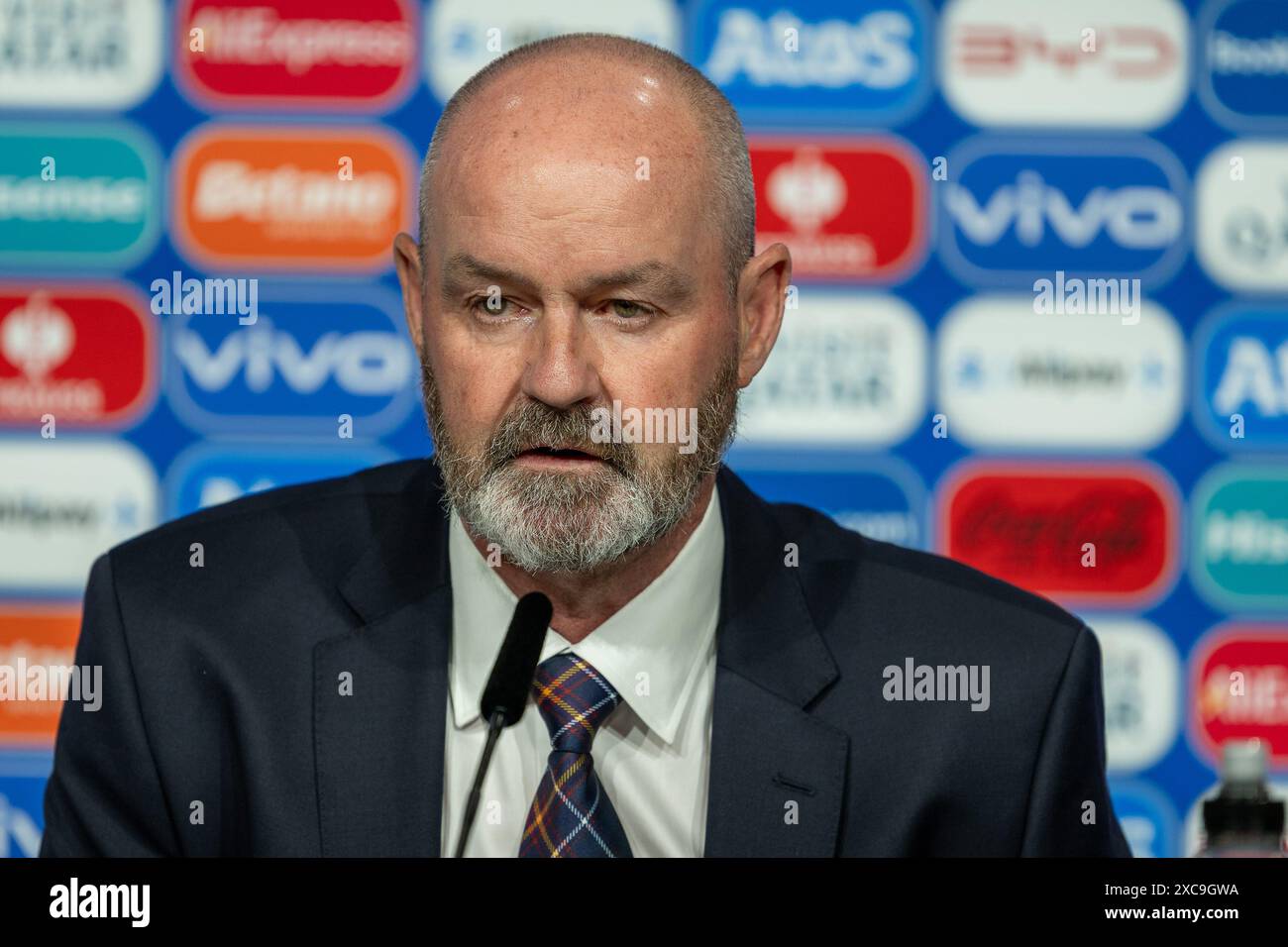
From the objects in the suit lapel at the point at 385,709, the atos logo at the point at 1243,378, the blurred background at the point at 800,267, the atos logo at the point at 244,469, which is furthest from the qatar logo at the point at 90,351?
the atos logo at the point at 1243,378

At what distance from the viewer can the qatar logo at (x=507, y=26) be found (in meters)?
2.43

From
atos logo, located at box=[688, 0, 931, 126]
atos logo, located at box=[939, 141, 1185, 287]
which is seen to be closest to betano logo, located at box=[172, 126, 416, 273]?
atos logo, located at box=[688, 0, 931, 126]

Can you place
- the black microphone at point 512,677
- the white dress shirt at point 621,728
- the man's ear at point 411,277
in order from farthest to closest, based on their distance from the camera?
1. the man's ear at point 411,277
2. the white dress shirt at point 621,728
3. the black microphone at point 512,677

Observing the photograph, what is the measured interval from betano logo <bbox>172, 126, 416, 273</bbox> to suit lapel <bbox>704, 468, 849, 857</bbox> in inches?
45.7

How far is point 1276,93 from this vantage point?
8.30 ft

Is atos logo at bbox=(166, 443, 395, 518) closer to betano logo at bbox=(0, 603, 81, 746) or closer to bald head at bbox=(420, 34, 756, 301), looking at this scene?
betano logo at bbox=(0, 603, 81, 746)

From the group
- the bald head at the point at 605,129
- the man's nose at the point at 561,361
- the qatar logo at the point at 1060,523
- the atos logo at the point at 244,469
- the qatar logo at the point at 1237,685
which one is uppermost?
the bald head at the point at 605,129

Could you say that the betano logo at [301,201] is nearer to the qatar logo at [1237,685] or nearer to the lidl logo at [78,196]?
the lidl logo at [78,196]

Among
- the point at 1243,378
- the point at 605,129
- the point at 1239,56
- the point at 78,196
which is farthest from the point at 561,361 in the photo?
the point at 1239,56

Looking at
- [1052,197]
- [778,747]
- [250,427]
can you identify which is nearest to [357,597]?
[778,747]

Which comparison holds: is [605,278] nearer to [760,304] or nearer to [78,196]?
[760,304]

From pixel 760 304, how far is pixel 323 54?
1.21 metres
